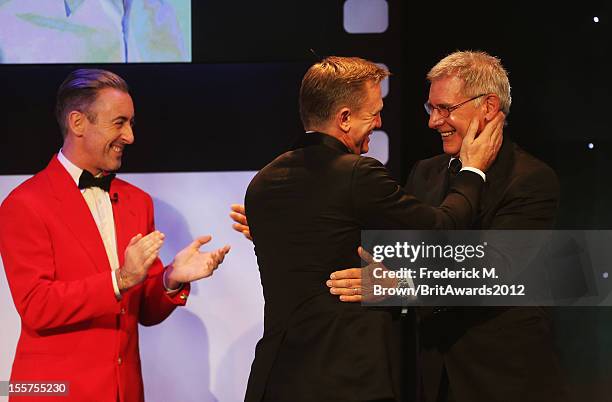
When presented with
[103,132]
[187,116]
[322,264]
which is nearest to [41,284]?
[103,132]

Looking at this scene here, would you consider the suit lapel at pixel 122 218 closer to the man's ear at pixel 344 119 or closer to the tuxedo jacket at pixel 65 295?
the tuxedo jacket at pixel 65 295

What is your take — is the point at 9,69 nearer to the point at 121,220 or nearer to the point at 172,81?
the point at 172,81

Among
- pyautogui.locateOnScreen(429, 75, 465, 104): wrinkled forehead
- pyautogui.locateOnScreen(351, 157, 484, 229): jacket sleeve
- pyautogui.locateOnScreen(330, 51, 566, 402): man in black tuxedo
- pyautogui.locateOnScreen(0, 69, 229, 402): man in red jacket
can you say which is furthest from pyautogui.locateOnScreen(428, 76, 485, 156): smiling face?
pyautogui.locateOnScreen(0, 69, 229, 402): man in red jacket

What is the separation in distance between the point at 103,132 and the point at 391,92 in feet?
3.73

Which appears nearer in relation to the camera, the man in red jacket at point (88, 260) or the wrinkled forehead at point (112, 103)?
the man in red jacket at point (88, 260)

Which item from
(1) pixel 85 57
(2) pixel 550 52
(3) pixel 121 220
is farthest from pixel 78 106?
(2) pixel 550 52

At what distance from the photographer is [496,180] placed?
8.32 ft

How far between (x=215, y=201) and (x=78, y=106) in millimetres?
818

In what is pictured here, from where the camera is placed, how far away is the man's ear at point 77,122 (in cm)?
273

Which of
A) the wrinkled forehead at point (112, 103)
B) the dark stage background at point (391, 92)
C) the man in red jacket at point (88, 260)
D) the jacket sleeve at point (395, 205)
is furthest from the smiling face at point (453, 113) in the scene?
the wrinkled forehead at point (112, 103)

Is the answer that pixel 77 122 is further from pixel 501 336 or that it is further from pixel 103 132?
pixel 501 336

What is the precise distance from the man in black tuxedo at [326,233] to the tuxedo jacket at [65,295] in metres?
0.52

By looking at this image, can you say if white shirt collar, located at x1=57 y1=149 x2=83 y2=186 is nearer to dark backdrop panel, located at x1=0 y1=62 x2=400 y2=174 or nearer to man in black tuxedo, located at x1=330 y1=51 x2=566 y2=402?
dark backdrop panel, located at x1=0 y1=62 x2=400 y2=174

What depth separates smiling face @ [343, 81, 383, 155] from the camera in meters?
2.37
